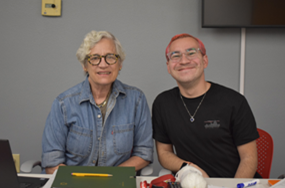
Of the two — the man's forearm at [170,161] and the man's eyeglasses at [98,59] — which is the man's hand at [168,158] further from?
the man's eyeglasses at [98,59]

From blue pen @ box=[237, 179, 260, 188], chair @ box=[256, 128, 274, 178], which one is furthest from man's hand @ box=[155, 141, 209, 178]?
chair @ box=[256, 128, 274, 178]

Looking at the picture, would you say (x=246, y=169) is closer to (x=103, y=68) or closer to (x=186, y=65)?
(x=186, y=65)

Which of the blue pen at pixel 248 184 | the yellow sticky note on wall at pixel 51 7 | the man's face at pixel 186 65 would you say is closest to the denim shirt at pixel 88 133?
the man's face at pixel 186 65

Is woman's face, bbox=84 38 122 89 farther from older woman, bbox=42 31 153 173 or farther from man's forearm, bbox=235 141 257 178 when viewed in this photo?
man's forearm, bbox=235 141 257 178

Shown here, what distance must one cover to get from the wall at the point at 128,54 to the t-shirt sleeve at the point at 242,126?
810 millimetres

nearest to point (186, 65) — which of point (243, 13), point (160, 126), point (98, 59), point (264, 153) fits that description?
point (160, 126)

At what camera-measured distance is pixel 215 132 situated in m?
1.49

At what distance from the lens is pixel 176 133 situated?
1.54 meters

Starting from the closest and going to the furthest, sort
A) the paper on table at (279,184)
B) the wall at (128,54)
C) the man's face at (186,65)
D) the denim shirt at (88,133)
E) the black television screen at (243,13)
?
the paper on table at (279,184) < the denim shirt at (88,133) < the man's face at (186,65) < the black television screen at (243,13) < the wall at (128,54)

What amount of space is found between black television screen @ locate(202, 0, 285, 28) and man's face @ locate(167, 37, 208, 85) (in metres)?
0.66

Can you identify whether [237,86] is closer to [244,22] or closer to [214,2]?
[244,22]

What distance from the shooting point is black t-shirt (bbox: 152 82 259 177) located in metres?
1.49

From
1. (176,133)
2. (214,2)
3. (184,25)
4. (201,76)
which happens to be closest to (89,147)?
(176,133)

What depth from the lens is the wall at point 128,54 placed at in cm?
224
